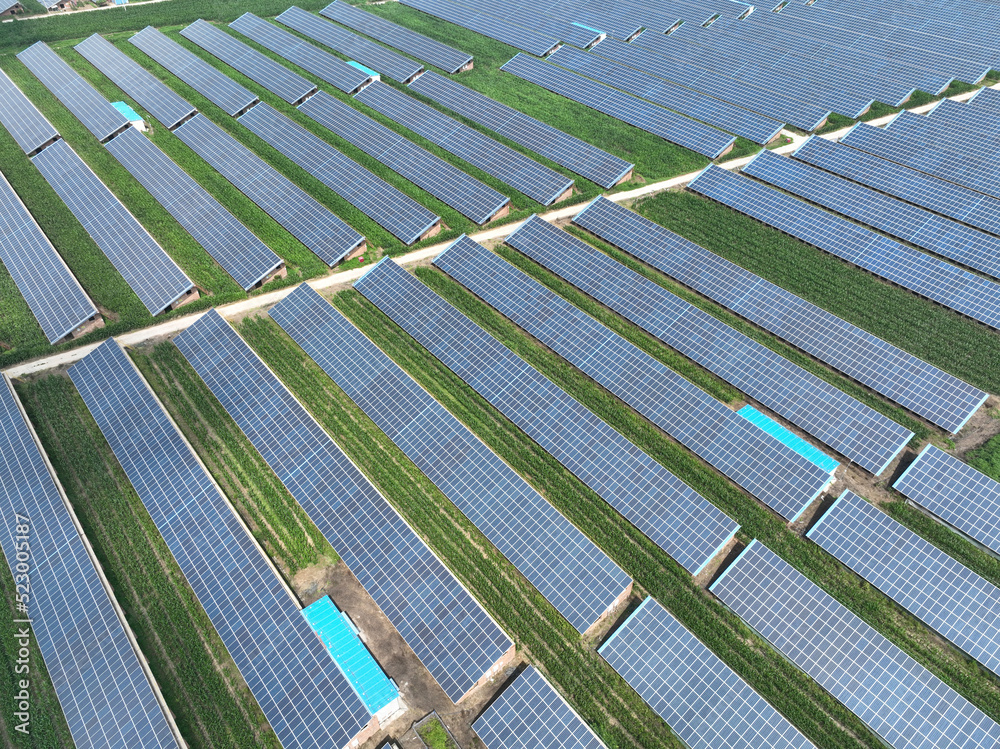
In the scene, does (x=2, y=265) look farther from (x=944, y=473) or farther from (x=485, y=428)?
(x=944, y=473)

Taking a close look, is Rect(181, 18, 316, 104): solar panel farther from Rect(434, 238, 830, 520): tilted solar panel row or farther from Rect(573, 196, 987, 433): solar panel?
Rect(573, 196, 987, 433): solar panel

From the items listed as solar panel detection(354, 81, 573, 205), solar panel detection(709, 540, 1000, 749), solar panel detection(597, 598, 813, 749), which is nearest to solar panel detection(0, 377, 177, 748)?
solar panel detection(597, 598, 813, 749)

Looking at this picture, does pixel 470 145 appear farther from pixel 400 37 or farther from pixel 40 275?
pixel 40 275

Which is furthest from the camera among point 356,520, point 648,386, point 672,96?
point 672,96

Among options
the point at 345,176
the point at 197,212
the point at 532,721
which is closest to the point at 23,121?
the point at 197,212

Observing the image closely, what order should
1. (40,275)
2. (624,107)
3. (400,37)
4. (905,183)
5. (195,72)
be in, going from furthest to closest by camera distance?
(400,37)
(195,72)
(624,107)
(905,183)
(40,275)

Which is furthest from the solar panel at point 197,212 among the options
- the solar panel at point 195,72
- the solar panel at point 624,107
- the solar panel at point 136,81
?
the solar panel at point 624,107
